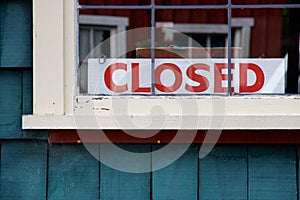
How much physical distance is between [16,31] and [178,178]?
2.17 ft

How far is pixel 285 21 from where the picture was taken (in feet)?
15.1

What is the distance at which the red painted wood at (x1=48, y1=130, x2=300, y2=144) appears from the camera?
5.36 feet

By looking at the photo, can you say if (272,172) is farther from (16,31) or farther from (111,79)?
(16,31)

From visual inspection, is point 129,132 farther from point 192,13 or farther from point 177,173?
point 192,13

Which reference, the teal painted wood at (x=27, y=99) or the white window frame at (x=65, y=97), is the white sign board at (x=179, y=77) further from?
the teal painted wood at (x=27, y=99)

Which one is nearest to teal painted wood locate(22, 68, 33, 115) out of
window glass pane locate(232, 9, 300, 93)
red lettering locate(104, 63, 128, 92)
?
red lettering locate(104, 63, 128, 92)

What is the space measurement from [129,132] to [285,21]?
3265 mm

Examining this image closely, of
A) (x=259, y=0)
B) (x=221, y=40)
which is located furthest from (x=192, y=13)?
(x=259, y=0)

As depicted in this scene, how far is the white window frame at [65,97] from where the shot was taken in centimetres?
163

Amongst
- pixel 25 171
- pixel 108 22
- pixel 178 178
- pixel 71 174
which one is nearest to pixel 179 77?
pixel 178 178

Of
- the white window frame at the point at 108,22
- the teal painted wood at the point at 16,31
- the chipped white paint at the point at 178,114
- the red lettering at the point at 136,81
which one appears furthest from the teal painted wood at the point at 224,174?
the white window frame at the point at 108,22

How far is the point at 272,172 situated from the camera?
5.51ft

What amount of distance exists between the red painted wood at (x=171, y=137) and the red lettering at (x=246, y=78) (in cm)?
15

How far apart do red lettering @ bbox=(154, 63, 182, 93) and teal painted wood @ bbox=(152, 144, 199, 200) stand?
0.18 metres
